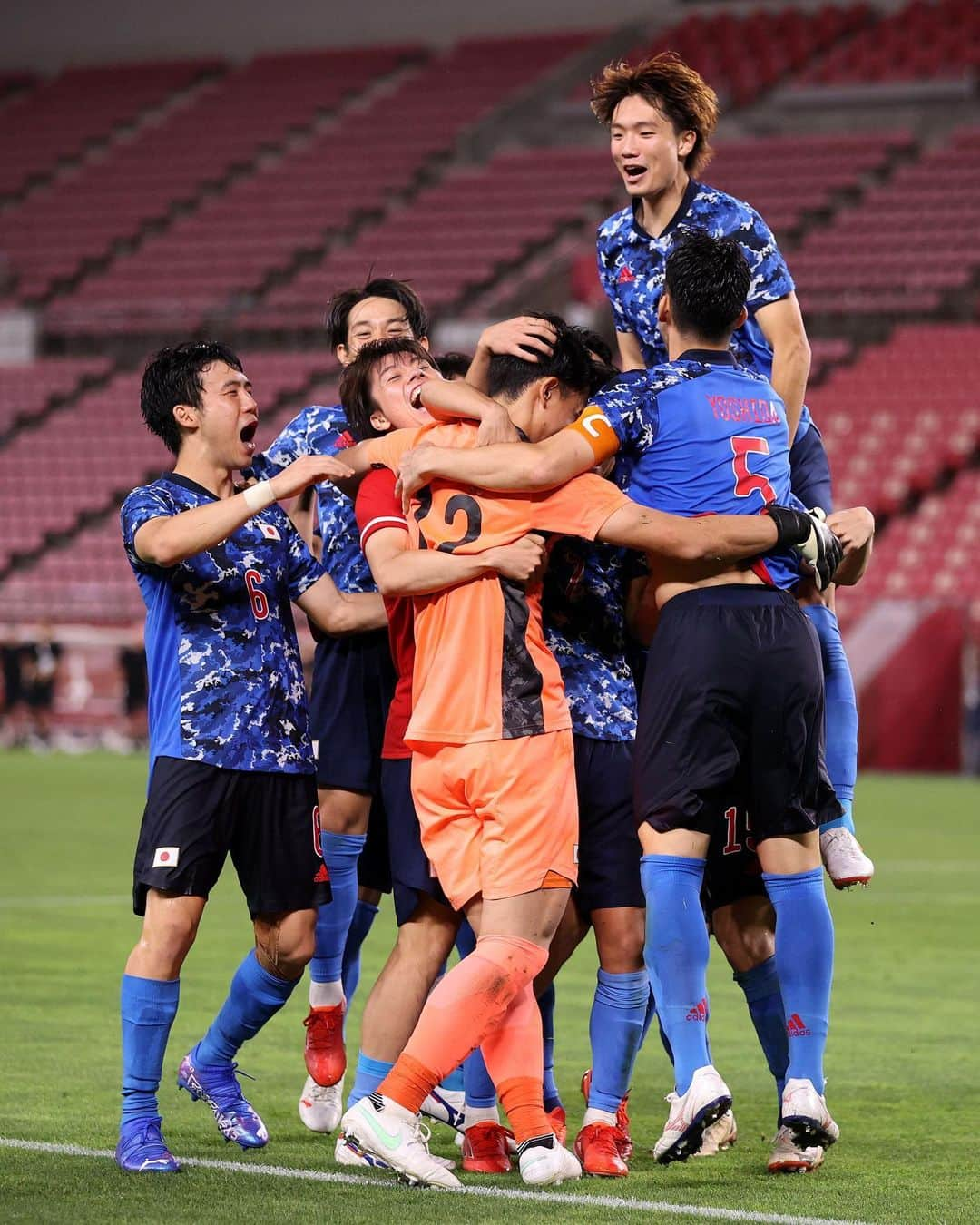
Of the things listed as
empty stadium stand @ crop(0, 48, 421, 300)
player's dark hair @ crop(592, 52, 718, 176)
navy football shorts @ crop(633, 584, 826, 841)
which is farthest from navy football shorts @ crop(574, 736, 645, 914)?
empty stadium stand @ crop(0, 48, 421, 300)

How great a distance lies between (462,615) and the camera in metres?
4.74

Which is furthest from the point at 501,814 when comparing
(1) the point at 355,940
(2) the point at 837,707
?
(1) the point at 355,940

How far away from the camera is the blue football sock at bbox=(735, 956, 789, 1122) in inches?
211

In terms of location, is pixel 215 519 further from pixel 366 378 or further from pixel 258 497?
pixel 366 378

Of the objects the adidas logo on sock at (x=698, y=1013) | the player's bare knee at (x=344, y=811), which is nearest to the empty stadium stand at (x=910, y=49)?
the player's bare knee at (x=344, y=811)

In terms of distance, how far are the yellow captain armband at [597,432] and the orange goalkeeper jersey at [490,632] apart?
0.09 m

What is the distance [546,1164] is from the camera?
4.59 meters

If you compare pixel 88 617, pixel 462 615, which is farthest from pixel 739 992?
pixel 88 617

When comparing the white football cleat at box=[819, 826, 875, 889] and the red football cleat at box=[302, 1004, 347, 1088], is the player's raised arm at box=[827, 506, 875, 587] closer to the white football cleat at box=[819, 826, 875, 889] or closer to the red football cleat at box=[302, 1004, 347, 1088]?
the white football cleat at box=[819, 826, 875, 889]

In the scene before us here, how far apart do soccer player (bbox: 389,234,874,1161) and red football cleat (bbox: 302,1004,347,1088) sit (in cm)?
115

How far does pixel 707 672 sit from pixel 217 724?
1241mm

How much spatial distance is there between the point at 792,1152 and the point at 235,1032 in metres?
1.51

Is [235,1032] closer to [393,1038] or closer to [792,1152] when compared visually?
[393,1038]

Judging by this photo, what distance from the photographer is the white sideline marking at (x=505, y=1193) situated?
424cm
